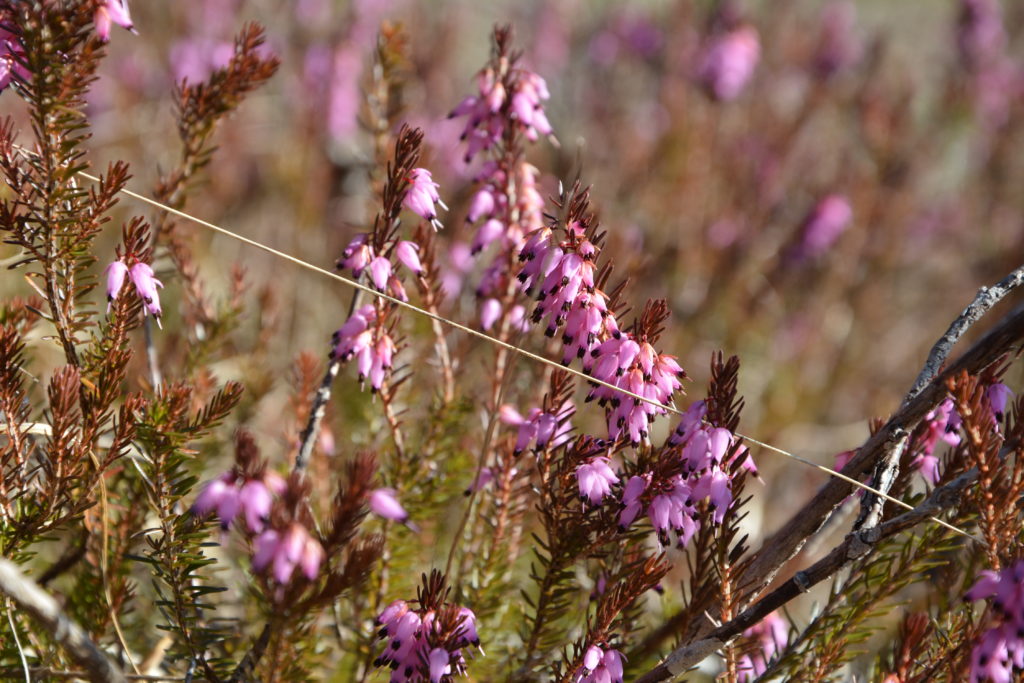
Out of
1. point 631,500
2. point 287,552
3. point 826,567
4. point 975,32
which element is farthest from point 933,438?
point 975,32

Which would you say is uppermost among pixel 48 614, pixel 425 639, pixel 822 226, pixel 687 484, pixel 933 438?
pixel 822 226

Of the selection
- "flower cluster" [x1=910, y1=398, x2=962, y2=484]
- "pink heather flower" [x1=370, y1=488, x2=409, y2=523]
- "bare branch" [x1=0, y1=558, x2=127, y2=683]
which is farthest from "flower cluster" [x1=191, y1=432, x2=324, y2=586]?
"flower cluster" [x1=910, y1=398, x2=962, y2=484]

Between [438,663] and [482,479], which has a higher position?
[482,479]

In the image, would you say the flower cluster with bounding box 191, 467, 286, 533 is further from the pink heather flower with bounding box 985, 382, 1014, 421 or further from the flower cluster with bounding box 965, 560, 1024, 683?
the pink heather flower with bounding box 985, 382, 1014, 421

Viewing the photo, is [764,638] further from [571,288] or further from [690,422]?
[571,288]

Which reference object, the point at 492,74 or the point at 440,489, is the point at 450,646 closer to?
the point at 440,489

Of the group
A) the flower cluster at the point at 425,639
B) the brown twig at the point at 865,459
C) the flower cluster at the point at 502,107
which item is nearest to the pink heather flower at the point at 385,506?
the flower cluster at the point at 425,639

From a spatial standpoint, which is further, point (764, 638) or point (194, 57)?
point (194, 57)
